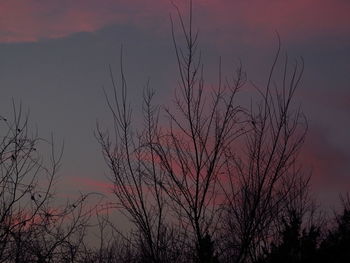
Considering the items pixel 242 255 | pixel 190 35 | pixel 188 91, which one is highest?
pixel 190 35

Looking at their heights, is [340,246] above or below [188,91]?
below

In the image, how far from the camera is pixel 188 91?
7.40 meters

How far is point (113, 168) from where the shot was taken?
7.89m

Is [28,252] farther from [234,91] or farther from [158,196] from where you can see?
[234,91]

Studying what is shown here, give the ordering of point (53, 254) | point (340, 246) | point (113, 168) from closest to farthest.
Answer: point (113, 168), point (53, 254), point (340, 246)

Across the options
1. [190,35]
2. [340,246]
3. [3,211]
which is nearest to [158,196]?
[190,35]

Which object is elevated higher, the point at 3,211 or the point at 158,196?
the point at 3,211

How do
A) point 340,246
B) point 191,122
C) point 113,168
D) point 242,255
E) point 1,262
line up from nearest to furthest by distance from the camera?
point 242,255 < point 191,122 < point 113,168 < point 1,262 < point 340,246

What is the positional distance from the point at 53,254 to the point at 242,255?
4.52m

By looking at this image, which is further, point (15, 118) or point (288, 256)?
point (288, 256)

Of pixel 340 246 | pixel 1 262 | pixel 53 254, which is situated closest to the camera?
pixel 1 262

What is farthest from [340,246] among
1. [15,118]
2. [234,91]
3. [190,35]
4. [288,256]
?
[15,118]

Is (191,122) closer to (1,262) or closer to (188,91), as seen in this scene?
(188,91)

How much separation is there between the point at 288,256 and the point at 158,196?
3873 mm
